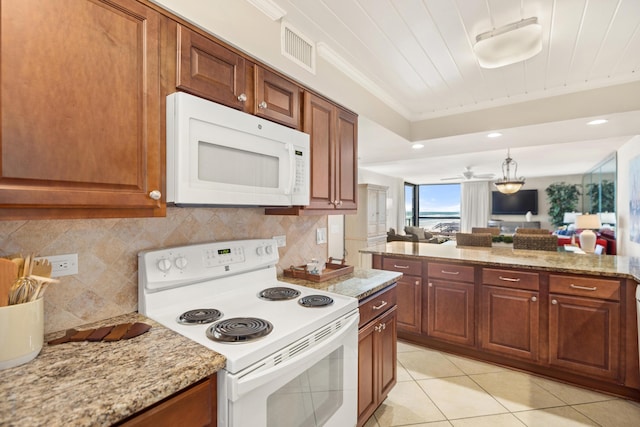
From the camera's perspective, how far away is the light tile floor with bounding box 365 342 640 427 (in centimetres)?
198

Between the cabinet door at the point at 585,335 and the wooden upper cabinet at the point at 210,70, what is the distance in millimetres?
2673

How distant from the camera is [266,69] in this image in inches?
62.8

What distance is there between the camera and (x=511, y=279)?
2.57m

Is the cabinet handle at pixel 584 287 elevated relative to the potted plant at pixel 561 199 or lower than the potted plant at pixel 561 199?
lower

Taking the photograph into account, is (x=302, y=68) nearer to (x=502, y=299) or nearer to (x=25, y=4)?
(x=25, y=4)

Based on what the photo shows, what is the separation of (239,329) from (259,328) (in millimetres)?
73

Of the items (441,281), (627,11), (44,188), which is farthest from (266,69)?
(441,281)

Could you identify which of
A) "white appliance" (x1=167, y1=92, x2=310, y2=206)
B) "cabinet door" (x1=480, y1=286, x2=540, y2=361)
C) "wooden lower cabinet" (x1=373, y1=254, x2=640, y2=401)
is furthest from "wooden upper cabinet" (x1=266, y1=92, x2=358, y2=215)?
"cabinet door" (x1=480, y1=286, x2=540, y2=361)

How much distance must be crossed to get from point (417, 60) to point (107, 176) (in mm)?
2027

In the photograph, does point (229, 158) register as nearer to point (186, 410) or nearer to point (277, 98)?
point (277, 98)

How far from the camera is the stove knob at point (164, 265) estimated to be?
1354mm

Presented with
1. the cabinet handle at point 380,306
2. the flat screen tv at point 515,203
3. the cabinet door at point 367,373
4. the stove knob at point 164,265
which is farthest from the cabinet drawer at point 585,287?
the flat screen tv at point 515,203

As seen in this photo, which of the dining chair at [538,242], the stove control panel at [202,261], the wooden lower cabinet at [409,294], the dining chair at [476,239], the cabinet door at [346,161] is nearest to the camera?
the stove control panel at [202,261]

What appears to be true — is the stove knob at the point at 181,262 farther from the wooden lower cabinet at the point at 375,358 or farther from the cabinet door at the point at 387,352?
the cabinet door at the point at 387,352
